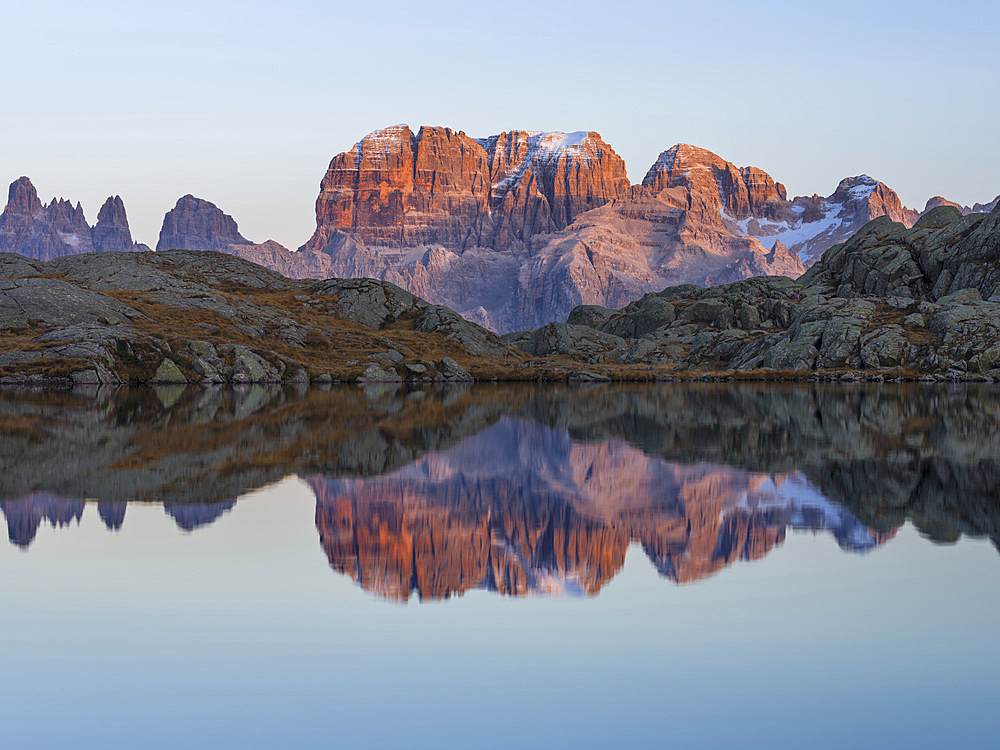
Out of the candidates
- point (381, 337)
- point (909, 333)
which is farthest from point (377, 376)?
point (909, 333)

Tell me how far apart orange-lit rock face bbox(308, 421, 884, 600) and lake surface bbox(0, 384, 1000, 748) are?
0.11 metres

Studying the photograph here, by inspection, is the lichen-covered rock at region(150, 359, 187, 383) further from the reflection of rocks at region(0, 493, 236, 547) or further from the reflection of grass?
the reflection of rocks at region(0, 493, 236, 547)

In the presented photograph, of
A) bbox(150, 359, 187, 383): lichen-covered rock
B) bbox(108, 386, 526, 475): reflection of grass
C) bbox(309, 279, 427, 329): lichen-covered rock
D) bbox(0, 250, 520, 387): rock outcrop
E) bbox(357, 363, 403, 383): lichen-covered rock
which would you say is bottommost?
bbox(108, 386, 526, 475): reflection of grass

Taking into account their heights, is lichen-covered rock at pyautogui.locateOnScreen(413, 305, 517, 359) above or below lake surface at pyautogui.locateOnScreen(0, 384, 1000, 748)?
above

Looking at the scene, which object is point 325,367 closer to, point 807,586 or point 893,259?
point 807,586

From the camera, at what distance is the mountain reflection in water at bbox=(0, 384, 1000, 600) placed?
18328 millimetres

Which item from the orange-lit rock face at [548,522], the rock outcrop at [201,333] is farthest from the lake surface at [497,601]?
the rock outcrop at [201,333]

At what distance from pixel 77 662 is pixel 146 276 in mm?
181804

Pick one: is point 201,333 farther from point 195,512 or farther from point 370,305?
point 195,512

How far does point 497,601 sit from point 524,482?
44.1 ft

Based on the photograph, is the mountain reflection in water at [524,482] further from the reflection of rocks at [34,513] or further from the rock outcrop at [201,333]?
the rock outcrop at [201,333]

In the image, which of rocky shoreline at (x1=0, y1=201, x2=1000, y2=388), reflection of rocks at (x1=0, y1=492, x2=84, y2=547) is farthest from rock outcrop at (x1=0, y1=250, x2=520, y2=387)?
reflection of rocks at (x1=0, y1=492, x2=84, y2=547)

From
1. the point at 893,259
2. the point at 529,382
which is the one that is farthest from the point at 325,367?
the point at 893,259

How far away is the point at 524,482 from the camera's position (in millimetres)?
28250
